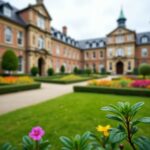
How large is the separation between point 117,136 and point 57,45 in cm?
3518

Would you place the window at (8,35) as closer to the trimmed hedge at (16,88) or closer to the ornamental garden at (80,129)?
the trimmed hedge at (16,88)

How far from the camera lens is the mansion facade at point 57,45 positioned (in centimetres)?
2338

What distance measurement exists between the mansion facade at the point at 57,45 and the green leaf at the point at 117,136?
74.2 feet

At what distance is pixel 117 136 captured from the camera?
1.41 meters

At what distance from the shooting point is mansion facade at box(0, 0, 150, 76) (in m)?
23.4

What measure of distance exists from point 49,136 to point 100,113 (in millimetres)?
2451

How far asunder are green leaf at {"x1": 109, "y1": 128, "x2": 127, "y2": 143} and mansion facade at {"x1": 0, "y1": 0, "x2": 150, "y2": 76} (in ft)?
74.2

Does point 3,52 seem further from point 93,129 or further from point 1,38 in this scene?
point 93,129

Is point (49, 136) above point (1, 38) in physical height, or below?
below

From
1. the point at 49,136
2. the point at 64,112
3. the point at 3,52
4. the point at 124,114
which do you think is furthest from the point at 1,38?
the point at 124,114

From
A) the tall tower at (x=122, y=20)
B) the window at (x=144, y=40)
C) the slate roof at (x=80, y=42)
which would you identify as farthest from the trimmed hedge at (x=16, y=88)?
the tall tower at (x=122, y=20)

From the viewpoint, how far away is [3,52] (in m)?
21.5

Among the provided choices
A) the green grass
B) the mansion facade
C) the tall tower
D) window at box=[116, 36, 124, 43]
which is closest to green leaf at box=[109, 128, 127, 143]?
the green grass

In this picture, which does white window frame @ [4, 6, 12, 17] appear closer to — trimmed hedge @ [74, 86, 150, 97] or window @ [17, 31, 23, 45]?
Result: window @ [17, 31, 23, 45]
